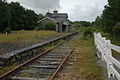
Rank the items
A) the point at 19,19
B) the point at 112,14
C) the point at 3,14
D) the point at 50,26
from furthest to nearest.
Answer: the point at 50,26 → the point at 19,19 → the point at 3,14 → the point at 112,14

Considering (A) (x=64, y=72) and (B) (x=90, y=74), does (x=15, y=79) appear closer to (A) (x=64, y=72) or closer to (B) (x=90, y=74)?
(A) (x=64, y=72)

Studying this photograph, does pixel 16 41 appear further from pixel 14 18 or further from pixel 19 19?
pixel 19 19

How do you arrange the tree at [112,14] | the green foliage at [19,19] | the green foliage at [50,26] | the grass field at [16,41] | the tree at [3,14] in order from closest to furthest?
the grass field at [16,41] → the tree at [112,14] → the tree at [3,14] → the green foliage at [19,19] → the green foliage at [50,26]

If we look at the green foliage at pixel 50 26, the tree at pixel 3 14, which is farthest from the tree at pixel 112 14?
the green foliage at pixel 50 26

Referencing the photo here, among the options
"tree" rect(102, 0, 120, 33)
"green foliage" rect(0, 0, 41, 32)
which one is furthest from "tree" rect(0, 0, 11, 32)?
"tree" rect(102, 0, 120, 33)

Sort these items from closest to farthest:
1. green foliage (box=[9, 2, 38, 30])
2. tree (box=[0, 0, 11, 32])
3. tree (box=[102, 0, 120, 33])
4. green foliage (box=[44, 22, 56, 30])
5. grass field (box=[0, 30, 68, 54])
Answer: grass field (box=[0, 30, 68, 54]) → tree (box=[102, 0, 120, 33]) → tree (box=[0, 0, 11, 32]) → green foliage (box=[9, 2, 38, 30]) → green foliage (box=[44, 22, 56, 30])

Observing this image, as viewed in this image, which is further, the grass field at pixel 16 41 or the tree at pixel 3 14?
the tree at pixel 3 14

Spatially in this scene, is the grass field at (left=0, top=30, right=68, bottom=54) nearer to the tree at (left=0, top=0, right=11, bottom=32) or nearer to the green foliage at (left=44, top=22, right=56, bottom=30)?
the tree at (left=0, top=0, right=11, bottom=32)

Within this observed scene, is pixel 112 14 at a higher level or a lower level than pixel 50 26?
higher

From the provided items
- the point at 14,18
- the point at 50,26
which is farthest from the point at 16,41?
the point at 50,26

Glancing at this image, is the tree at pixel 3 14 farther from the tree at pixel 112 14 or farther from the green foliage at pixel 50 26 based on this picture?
the tree at pixel 112 14

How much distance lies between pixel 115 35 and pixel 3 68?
62.2 feet

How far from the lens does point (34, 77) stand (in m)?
6.99

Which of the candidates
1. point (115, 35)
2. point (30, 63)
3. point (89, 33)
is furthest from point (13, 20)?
point (30, 63)
